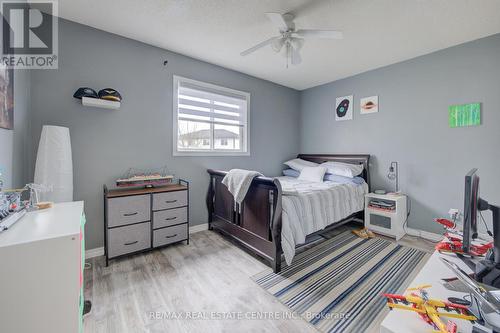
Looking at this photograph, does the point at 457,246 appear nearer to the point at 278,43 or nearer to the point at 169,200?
the point at 278,43

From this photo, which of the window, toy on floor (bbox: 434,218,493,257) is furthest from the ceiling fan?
toy on floor (bbox: 434,218,493,257)

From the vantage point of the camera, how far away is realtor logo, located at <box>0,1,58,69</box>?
1639 mm

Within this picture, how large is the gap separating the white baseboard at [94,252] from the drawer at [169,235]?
0.62 metres

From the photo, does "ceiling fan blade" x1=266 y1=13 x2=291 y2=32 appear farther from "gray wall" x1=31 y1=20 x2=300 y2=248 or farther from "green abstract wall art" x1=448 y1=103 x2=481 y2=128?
"green abstract wall art" x1=448 y1=103 x2=481 y2=128

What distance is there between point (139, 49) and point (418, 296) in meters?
3.46

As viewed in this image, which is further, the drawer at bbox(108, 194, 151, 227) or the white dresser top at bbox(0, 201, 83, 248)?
the drawer at bbox(108, 194, 151, 227)

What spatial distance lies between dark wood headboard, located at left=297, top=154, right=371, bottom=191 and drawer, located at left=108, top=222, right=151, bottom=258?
3.33 meters

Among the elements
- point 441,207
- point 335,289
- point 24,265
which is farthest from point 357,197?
point 24,265

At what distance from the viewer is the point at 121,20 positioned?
2223 millimetres

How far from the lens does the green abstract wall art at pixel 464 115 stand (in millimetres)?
2570

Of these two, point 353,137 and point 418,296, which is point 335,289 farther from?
point 353,137

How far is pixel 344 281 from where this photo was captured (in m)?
1.98

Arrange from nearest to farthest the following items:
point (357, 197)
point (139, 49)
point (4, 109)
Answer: point (4, 109)
point (139, 49)
point (357, 197)

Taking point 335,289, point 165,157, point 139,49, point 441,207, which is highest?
point 139,49
